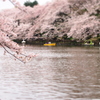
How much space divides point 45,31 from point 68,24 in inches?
258

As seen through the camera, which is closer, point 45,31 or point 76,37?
point 76,37

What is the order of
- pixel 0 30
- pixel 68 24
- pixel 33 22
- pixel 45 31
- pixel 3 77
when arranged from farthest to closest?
pixel 33 22 < pixel 45 31 < pixel 68 24 < pixel 3 77 < pixel 0 30

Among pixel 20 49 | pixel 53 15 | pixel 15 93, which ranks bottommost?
pixel 15 93

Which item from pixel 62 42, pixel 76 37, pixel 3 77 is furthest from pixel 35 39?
pixel 3 77

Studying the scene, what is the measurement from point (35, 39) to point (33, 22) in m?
6.75

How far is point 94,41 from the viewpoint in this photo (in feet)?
181

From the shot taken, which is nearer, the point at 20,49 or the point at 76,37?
the point at 20,49

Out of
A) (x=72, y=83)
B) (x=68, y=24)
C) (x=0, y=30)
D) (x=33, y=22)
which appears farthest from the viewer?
(x=33, y=22)

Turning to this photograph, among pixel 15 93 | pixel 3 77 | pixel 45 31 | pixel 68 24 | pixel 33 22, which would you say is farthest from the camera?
pixel 33 22

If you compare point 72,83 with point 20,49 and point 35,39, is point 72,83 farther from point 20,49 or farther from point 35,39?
point 35,39

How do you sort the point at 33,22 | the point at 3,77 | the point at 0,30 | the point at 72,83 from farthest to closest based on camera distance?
the point at 33,22 → the point at 3,77 → the point at 72,83 → the point at 0,30

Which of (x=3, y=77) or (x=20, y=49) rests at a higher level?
(x=20, y=49)

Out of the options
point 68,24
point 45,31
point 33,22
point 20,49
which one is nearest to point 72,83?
point 20,49

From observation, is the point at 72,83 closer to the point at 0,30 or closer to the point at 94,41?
the point at 0,30
